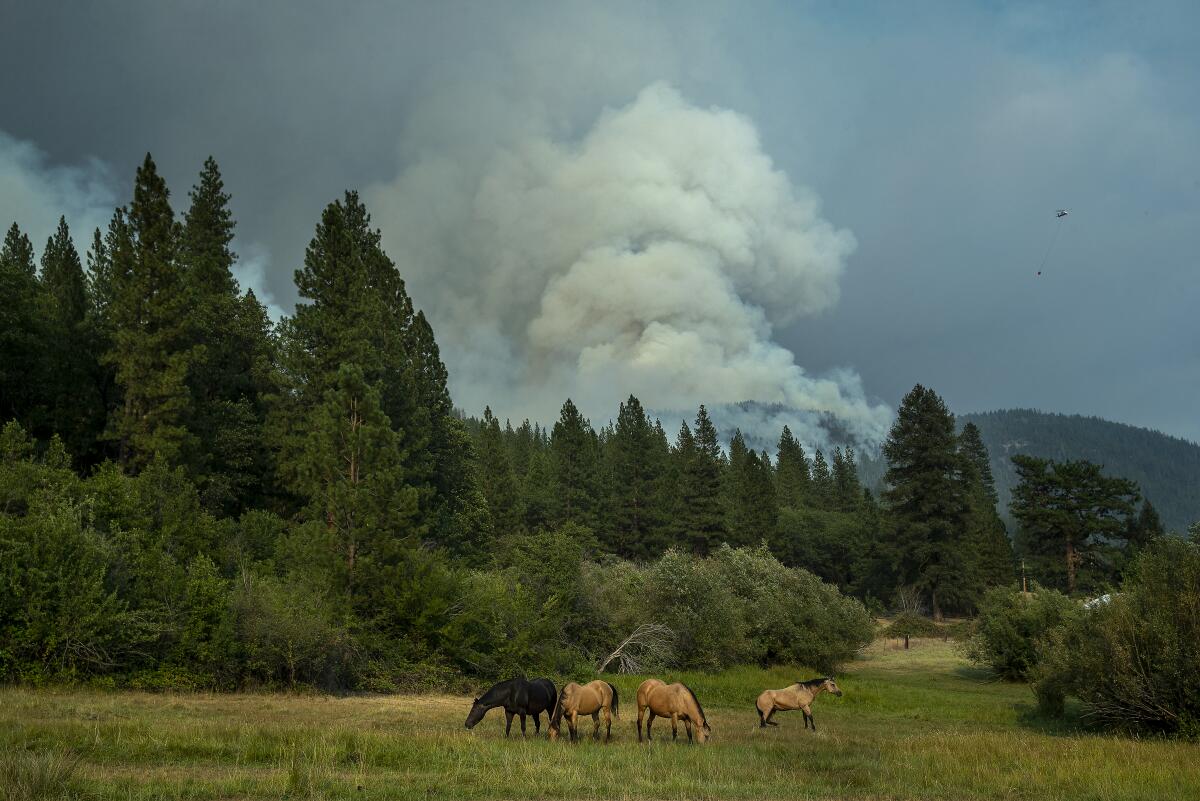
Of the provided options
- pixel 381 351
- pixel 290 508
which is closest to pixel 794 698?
pixel 381 351

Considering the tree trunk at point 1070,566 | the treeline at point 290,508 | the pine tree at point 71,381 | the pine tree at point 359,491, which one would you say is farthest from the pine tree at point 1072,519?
the pine tree at point 71,381

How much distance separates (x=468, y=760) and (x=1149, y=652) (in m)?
17.6

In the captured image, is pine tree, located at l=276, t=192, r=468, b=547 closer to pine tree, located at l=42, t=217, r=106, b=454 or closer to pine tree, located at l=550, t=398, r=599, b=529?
pine tree, located at l=42, t=217, r=106, b=454

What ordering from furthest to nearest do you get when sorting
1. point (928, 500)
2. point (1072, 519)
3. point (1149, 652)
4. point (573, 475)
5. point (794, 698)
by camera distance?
point (573, 475) < point (928, 500) < point (1072, 519) < point (794, 698) < point (1149, 652)

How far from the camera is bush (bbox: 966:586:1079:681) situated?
123 feet

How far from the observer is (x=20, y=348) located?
126 ft

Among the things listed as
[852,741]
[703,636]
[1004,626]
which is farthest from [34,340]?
[1004,626]

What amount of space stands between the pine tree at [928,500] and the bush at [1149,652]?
56.3 m

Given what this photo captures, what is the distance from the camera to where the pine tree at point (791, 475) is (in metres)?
116

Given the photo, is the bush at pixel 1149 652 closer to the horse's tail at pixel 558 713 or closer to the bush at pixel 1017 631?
the horse's tail at pixel 558 713

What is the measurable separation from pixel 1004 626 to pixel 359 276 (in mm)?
42596

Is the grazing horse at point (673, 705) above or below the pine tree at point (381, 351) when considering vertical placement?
below

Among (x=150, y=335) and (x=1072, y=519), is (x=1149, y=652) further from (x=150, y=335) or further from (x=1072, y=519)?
(x=1072, y=519)

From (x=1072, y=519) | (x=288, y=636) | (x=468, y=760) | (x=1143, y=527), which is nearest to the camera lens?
(x=468, y=760)
